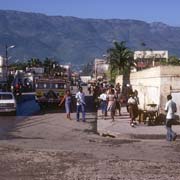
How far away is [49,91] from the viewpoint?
39750mm

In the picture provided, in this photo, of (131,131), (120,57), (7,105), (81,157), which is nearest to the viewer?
(81,157)

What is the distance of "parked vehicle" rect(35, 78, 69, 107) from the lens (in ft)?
130

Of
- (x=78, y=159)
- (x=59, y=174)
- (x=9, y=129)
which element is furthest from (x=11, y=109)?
(x=59, y=174)

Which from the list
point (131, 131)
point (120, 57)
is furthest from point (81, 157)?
point (120, 57)

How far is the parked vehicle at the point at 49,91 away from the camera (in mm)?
39688

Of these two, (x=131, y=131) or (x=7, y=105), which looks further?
(x=7, y=105)

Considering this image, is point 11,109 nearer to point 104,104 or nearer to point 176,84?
point 104,104

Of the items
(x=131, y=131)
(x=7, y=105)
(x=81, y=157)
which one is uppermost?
(x=7, y=105)

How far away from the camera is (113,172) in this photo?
1236cm

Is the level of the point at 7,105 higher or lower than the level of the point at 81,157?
higher

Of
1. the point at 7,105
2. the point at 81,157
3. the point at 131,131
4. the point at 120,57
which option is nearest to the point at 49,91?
the point at 7,105

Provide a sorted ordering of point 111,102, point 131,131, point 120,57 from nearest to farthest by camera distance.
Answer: point 131,131, point 111,102, point 120,57

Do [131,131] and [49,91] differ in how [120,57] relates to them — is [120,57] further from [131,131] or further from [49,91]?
[131,131]

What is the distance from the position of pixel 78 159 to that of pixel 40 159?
37.8 inches
